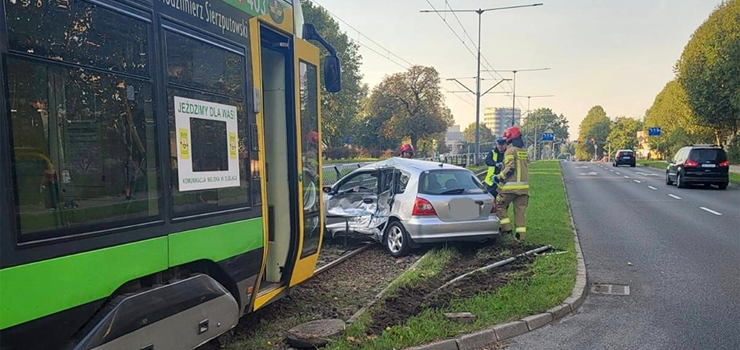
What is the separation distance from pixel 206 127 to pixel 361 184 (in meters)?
5.91

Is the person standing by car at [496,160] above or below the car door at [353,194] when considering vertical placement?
above

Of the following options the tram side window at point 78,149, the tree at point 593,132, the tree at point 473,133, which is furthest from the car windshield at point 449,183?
the tree at point 593,132

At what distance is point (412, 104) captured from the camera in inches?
2468

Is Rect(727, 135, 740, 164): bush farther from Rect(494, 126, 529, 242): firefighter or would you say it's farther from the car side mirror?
the car side mirror

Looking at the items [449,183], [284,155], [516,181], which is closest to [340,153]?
[516,181]

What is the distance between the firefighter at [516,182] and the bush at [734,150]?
3504 centimetres

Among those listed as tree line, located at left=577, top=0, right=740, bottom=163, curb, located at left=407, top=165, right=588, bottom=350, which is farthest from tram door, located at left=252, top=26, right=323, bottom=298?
tree line, located at left=577, top=0, right=740, bottom=163

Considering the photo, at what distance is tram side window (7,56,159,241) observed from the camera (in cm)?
266

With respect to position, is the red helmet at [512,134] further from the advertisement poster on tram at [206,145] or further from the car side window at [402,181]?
the advertisement poster on tram at [206,145]

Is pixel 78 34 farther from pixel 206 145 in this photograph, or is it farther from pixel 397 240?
pixel 397 240

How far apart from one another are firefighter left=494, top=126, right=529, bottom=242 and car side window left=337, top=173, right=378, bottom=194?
7.38 feet

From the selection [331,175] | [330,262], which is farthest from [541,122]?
[330,262]

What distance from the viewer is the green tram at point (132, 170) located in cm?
266

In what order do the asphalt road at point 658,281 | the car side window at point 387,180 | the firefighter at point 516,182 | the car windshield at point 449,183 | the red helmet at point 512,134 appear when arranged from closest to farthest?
1. the asphalt road at point 658,281
2. the car windshield at point 449,183
3. the car side window at point 387,180
4. the firefighter at point 516,182
5. the red helmet at point 512,134
